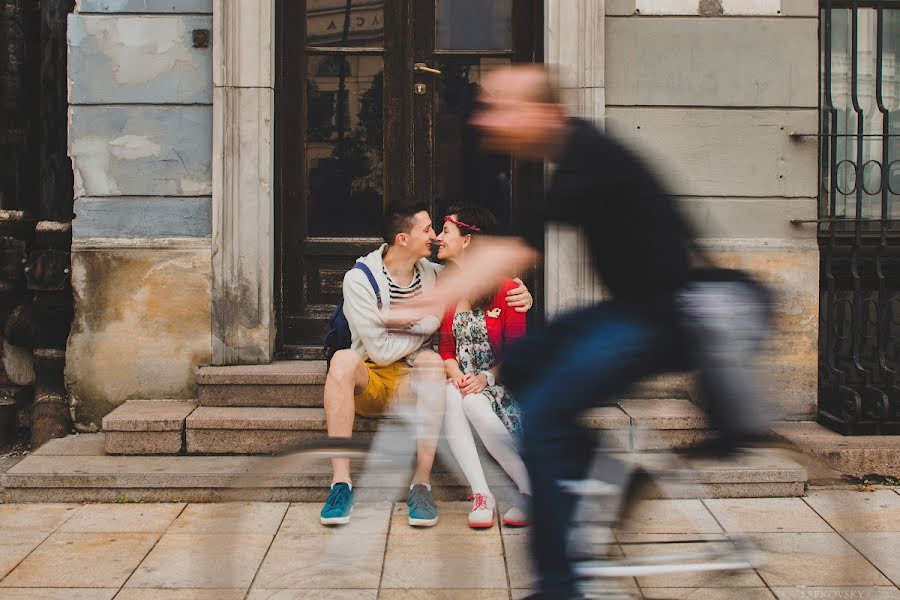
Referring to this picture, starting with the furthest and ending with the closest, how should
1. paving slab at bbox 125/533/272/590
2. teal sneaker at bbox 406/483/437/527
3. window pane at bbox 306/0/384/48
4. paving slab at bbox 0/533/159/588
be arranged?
1. window pane at bbox 306/0/384/48
2. teal sneaker at bbox 406/483/437/527
3. paving slab at bbox 0/533/159/588
4. paving slab at bbox 125/533/272/590

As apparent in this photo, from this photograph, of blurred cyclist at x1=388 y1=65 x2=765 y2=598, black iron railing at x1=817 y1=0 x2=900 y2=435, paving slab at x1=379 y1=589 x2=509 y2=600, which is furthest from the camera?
black iron railing at x1=817 y1=0 x2=900 y2=435

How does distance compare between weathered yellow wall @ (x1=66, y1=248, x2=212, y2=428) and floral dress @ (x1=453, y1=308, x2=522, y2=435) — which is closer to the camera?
floral dress @ (x1=453, y1=308, x2=522, y2=435)

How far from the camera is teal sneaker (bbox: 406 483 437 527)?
4.49 meters

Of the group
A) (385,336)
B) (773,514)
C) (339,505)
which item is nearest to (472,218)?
(385,336)

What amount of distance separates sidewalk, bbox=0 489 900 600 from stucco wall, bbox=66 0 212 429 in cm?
116

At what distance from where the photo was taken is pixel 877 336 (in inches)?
239

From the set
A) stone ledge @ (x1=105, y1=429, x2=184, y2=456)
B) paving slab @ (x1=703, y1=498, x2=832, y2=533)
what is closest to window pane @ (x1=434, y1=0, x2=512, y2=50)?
stone ledge @ (x1=105, y1=429, x2=184, y2=456)

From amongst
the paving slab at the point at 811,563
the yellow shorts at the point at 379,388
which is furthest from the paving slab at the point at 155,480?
the paving slab at the point at 811,563

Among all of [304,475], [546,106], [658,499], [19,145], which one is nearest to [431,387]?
[304,475]

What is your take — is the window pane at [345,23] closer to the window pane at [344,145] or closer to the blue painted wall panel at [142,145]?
the window pane at [344,145]

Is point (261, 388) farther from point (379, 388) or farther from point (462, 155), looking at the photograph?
point (462, 155)

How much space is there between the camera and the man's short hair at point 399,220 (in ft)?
16.6

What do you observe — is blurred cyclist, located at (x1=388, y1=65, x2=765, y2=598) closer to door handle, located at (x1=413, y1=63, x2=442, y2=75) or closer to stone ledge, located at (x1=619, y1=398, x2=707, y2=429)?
stone ledge, located at (x1=619, y1=398, x2=707, y2=429)

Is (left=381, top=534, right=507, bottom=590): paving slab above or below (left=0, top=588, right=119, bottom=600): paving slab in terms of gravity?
above
